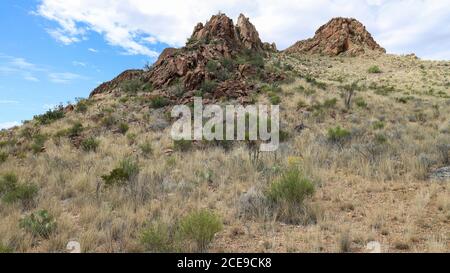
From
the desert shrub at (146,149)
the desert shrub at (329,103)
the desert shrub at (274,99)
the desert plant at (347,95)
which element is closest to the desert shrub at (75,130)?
the desert shrub at (146,149)

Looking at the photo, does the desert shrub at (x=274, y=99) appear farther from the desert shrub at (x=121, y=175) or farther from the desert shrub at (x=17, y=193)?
the desert shrub at (x=17, y=193)

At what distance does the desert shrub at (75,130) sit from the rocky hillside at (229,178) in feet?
0.22

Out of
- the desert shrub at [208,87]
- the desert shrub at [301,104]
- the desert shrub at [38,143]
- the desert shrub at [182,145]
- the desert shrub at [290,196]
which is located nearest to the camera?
the desert shrub at [290,196]

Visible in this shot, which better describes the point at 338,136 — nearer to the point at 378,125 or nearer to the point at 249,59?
the point at 378,125

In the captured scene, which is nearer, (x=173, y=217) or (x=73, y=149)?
(x=173, y=217)

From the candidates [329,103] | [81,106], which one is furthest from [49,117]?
[329,103]

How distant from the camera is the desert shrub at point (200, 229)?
18.3 feet

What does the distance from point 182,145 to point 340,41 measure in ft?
132

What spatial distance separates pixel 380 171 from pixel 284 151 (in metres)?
3.47

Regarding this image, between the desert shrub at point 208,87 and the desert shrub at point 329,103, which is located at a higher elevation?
the desert shrub at point 208,87

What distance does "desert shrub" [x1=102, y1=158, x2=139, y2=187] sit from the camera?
8.93m

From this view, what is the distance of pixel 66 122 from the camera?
20.1m

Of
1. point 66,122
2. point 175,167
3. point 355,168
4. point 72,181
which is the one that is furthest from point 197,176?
point 66,122
